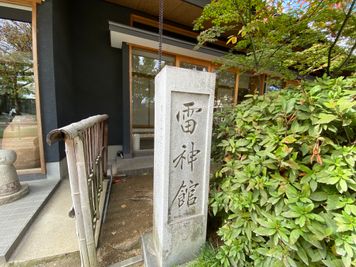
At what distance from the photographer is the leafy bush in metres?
0.95

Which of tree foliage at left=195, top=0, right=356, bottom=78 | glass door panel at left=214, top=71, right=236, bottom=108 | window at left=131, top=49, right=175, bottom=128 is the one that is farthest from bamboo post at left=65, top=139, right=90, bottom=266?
glass door panel at left=214, top=71, right=236, bottom=108

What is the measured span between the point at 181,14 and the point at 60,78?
160 inches

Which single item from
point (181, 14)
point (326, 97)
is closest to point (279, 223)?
point (326, 97)

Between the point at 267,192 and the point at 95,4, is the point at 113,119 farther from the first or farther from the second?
the point at 267,192

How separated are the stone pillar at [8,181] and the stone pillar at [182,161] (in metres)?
2.39

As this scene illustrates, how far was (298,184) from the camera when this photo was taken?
1110mm

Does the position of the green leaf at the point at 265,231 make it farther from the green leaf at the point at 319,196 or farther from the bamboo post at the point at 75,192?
the bamboo post at the point at 75,192

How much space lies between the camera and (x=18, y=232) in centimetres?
200

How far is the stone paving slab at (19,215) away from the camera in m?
1.85

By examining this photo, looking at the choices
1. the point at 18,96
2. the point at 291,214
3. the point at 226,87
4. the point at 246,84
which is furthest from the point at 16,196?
the point at 246,84

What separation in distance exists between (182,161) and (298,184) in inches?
33.8

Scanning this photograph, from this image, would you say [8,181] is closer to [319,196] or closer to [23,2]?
[23,2]

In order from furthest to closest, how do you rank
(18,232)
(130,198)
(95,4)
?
(95,4)
(130,198)
(18,232)

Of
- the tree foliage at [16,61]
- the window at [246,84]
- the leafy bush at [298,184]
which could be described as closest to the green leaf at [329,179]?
the leafy bush at [298,184]
